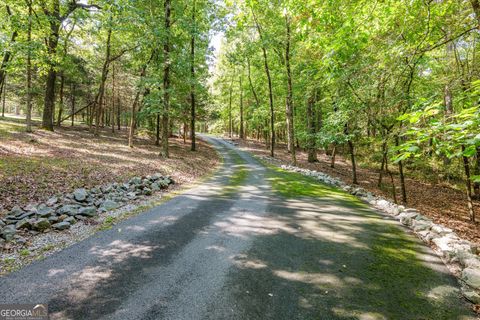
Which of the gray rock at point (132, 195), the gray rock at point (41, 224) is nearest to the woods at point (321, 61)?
the gray rock at point (132, 195)

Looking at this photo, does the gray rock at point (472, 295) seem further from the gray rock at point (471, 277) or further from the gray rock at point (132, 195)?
the gray rock at point (132, 195)

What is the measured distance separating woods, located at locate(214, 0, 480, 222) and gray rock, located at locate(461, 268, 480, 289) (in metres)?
1.73

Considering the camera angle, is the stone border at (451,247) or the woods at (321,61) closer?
the stone border at (451,247)

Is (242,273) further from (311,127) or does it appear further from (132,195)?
(311,127)

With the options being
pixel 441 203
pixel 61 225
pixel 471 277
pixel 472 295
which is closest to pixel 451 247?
pixel 471 277

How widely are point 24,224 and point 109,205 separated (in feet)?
6.99

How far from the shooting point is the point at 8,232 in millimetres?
4883

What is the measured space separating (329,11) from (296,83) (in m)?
16.2

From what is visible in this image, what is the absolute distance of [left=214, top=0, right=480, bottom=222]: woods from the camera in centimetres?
390

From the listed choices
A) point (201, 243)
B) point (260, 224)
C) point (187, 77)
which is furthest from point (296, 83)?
point (201, 243)

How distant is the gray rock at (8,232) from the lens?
15.7 feet

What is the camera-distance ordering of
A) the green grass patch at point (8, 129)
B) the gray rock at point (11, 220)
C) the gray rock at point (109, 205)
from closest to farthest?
the gray rock at point (11, 220)
the gray rock at point (109, 205)
the green grass patch at point (8, 129)

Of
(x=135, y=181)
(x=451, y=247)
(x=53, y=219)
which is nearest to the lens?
(x=451, y=247)

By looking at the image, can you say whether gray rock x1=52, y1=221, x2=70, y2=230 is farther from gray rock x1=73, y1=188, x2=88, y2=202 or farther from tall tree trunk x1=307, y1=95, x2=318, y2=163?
tall tree trunk x1=307, y1=95, x2=318, y2=163
